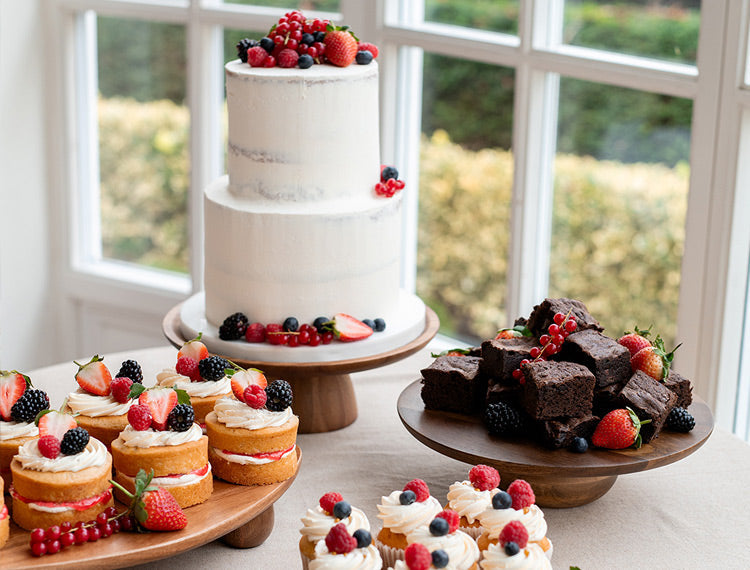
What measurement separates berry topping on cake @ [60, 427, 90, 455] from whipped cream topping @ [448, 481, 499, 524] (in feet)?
1.81

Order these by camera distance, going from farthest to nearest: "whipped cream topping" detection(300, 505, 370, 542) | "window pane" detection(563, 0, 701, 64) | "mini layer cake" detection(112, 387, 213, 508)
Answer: "window pane" detection(563, 0, 701, 64)
"mini layer cake" detection(112, 387, 213, 508)
"whipped cream topping" detection(300, 505, 370, 542)

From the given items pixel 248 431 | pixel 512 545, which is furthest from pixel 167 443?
pixel 512 545

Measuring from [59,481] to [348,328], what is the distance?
0.69 meters

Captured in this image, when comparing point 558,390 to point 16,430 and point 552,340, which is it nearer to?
point 552,340

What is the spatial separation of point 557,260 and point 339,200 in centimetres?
100

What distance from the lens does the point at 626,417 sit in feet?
5.41

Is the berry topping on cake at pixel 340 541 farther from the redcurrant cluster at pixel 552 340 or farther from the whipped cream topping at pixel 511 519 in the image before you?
the redcurrant cluster at pixel 552 340

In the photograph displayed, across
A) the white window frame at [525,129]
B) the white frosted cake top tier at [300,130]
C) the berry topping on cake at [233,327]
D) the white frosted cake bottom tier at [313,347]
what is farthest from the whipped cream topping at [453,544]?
the white window frame at [525,129]

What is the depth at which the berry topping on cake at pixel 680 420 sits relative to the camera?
1.73m

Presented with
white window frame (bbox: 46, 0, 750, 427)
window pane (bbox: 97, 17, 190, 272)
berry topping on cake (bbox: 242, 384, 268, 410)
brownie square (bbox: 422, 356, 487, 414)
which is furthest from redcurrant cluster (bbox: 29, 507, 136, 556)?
window pane (bbox: 97, 17, 190, 272)

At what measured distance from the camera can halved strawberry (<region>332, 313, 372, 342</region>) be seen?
195 centimetres

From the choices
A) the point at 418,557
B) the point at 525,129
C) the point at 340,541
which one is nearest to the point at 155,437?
the point at 340,541

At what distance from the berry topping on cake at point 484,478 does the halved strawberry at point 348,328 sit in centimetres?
50

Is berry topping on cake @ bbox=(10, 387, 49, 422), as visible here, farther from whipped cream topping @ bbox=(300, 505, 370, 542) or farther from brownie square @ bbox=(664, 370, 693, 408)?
brownie square @ bbox=(664, 370, 693, 408)
